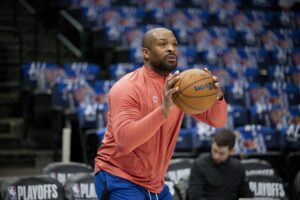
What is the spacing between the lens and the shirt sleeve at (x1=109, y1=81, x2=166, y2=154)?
342 centimetres

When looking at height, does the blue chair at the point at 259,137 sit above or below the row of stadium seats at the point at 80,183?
above

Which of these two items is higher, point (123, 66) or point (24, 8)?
point (24, 8)

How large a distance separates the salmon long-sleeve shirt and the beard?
0.16 ft

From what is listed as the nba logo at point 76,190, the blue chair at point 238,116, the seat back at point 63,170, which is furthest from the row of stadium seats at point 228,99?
the nba logo at point 76,190

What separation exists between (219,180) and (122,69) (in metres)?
4.53

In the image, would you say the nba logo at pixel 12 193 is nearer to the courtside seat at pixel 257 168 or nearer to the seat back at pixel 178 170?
the seat back at pixel 178 170

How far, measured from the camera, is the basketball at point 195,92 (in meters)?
3.53

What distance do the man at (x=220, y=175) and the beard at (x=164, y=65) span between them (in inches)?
80.3

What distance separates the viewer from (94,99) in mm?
8898

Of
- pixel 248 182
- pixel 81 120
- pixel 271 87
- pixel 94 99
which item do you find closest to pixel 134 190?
pixel 248 182

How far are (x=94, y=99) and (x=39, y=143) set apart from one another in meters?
0.98

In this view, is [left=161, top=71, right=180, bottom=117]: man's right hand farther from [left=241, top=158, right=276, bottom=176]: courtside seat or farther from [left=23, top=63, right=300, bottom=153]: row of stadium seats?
[left=23, top=63, right=300, bottom=153]: row of stadium seats

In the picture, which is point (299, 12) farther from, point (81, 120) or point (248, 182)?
point (248, 182)

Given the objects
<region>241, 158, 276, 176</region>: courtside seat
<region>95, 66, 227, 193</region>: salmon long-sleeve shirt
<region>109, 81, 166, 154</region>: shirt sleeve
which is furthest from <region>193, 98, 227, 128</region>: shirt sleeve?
<region>241, 158, 276, 176</region>: courtside seat
